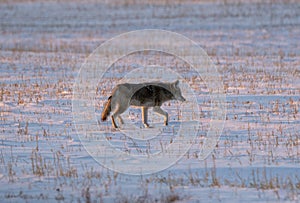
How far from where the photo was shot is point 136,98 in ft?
36.7

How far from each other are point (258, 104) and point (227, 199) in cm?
676

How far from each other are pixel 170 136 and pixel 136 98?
3.77 ft

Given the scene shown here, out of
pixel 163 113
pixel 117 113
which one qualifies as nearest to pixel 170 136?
pixel 163 113

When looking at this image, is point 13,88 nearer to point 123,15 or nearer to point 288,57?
point 288,57

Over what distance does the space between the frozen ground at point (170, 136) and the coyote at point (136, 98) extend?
455 mm

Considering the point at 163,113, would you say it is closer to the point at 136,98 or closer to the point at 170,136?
the point at 136,98

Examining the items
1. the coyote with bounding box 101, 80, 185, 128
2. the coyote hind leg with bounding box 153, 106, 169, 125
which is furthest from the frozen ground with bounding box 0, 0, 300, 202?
the coyote hind leg with bounding box 153, 106, 169, 125

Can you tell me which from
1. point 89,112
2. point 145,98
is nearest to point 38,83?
point 89,112

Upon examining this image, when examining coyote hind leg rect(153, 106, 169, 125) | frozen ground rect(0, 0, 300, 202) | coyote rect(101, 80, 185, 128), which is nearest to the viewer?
frozen ground rect(0, 0, 300, 202)

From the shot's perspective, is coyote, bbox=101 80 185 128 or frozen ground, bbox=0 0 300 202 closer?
frozen ground, bbox=0 0 300 202

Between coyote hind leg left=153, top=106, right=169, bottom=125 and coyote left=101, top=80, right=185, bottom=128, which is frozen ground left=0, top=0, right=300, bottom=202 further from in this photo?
coyote hind leg left=153, top=106, right=169, bottom=125

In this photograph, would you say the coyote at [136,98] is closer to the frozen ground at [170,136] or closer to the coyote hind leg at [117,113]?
the coyote hind leg at [117,113]

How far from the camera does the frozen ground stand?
7.34 m

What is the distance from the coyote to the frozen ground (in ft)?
1.49
